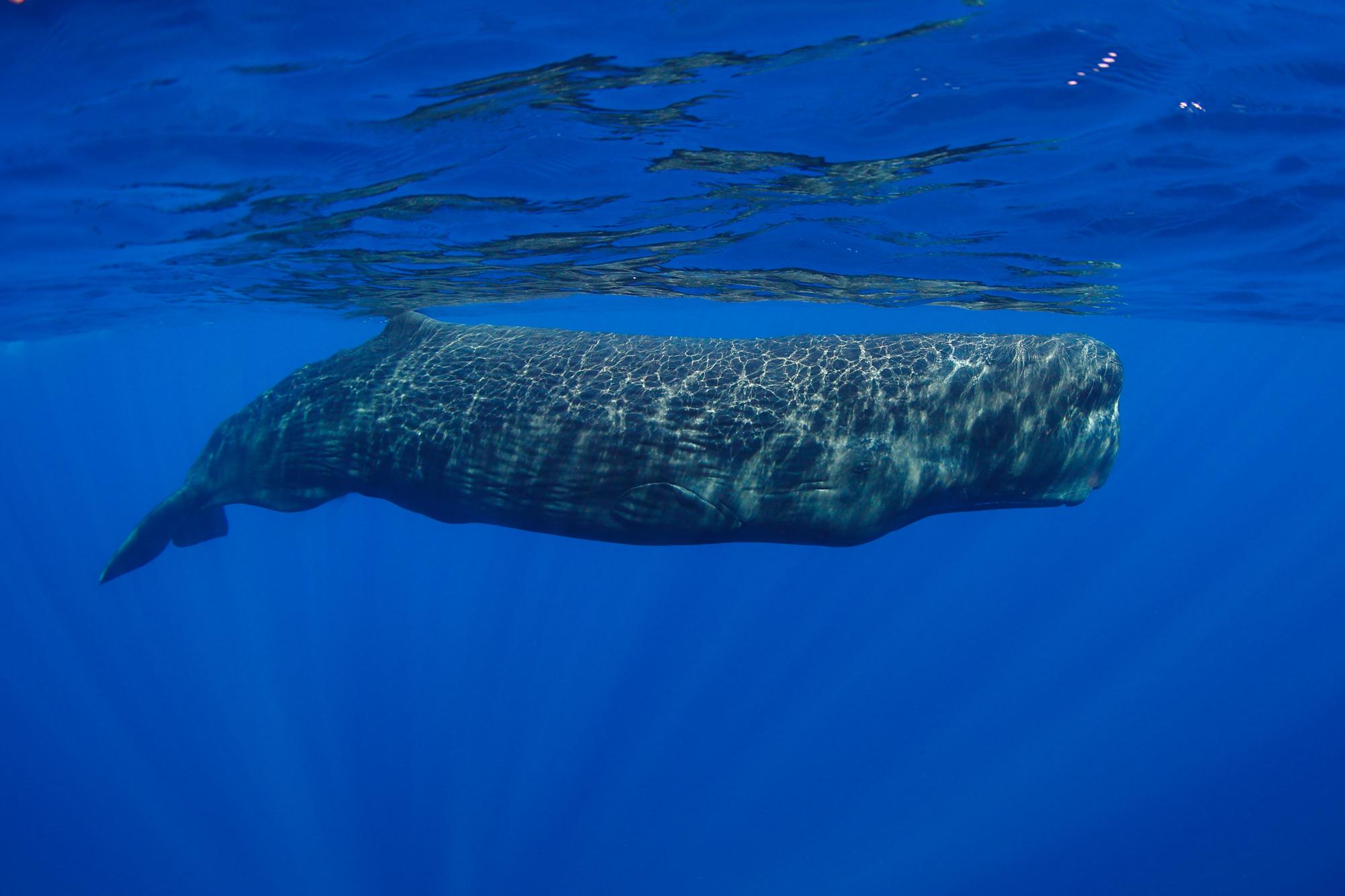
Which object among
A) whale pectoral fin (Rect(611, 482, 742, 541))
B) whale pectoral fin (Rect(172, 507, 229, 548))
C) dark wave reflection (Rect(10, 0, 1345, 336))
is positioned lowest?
whale pectoral fin (Rect(172, 507, 229, 548))

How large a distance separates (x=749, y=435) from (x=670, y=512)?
88 cm

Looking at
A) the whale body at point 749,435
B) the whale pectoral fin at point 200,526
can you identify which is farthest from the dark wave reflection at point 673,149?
the whale pectoral fin at point 200,526

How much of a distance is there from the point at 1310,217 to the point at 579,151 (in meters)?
11.3

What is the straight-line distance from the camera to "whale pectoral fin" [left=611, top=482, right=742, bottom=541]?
19.0 ft

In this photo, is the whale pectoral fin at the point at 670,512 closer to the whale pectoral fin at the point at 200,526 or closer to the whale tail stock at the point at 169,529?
the whale tail stock at the point at 169,529

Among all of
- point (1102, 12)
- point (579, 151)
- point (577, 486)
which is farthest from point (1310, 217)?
point (577, 486)

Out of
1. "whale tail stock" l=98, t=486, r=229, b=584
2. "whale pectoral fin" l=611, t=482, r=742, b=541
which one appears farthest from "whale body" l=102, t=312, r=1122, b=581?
"whale tail stock" l=98, t=486, r=229, b=584

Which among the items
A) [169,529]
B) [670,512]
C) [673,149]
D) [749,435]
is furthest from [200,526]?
[749,435]

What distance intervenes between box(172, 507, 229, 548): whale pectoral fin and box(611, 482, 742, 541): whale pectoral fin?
268 inches

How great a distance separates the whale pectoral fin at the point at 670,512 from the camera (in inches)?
227

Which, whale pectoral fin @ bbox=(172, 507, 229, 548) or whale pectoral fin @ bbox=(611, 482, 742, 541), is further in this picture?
whale pectoral fin @ bbox=(172, 507, 229, 548)

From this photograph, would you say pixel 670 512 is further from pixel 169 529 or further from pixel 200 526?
pixel 169 529

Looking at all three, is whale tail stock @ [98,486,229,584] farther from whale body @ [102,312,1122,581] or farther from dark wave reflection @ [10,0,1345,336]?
dark wave reflection @ [10,0,1345,336]

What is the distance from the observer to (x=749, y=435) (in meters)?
5.77
